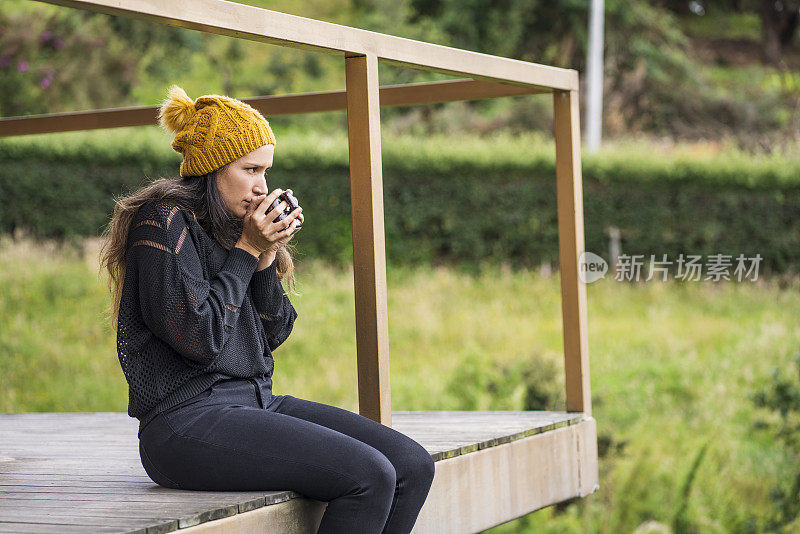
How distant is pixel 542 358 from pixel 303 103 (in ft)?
17.7

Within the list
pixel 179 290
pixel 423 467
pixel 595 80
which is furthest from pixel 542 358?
pixel 179 290

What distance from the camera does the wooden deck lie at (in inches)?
104

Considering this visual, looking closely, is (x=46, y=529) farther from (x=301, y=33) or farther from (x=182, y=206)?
(x=301, y=33)

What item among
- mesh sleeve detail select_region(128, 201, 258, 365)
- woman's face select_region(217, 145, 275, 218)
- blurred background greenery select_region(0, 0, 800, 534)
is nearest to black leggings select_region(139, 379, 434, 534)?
mesh sleeve detail select_region(128, 201, 258, 365)

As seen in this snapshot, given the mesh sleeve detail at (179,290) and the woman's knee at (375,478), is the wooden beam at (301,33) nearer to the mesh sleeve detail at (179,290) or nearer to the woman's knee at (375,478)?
the mesh sleeve detail at (179,290)

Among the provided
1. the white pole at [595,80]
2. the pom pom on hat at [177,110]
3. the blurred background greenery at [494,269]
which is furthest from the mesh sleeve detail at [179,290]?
the white pole at [595,80]

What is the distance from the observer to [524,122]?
1689 centimetres

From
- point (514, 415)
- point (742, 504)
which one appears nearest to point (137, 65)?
point (742, 504)

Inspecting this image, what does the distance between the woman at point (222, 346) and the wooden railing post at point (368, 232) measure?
457mm

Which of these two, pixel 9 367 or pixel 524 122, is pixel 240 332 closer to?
pixel 9 367

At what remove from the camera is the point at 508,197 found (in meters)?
12.3

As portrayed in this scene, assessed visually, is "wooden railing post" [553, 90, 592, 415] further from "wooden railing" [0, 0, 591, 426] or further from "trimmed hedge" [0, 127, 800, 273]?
"trimmed hedge" [0, 127, 800, 273]

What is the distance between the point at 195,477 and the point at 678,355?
8.57 meters

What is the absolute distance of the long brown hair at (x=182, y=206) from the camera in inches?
108
